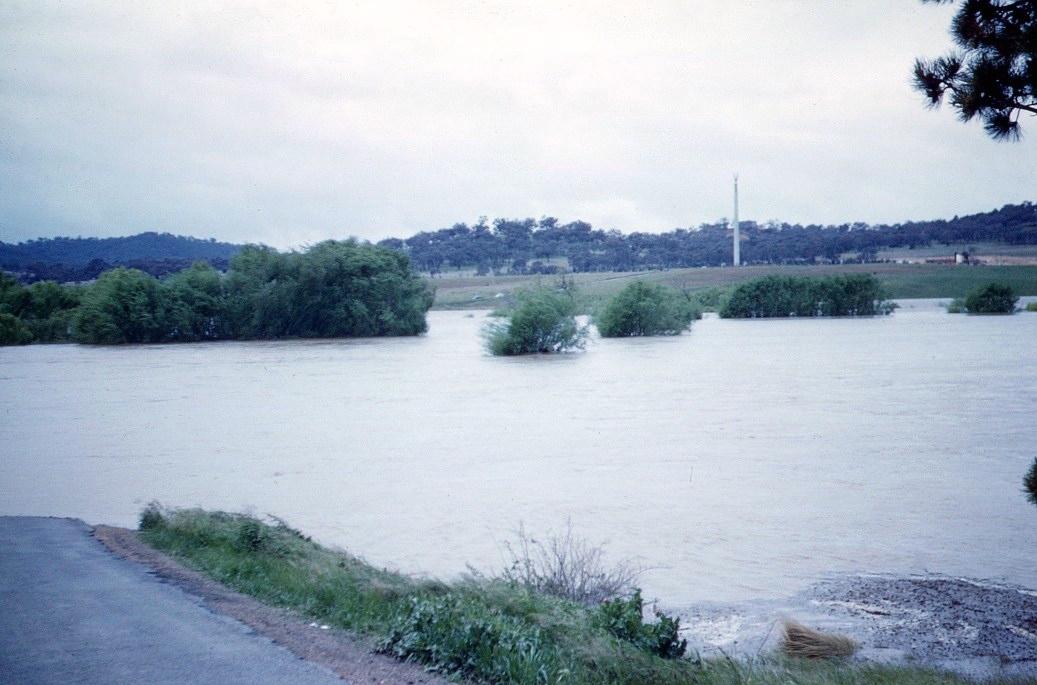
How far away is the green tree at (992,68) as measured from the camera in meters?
8.84

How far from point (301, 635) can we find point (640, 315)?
58.6m

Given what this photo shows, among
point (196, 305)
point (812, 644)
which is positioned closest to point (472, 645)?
point (812, 644)

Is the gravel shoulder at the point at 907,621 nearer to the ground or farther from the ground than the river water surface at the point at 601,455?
farther from the ground

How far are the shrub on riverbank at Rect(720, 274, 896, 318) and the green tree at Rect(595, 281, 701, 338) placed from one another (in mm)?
17934

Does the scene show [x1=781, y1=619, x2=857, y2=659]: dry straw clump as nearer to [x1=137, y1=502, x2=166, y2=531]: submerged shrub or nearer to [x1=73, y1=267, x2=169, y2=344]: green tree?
[x1=137, y1=502, x2=166, y2=531]: submerged shrub

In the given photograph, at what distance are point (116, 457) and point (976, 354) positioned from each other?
3596 cm

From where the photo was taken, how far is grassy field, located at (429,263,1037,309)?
87.9 m

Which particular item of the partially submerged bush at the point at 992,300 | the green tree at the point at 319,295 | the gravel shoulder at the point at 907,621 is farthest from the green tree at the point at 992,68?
the partially submerged bush at the point at 992,300

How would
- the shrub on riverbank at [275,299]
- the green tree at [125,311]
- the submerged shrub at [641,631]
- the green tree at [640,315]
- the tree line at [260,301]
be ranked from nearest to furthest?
1. the submerged shrub at [641,631]
2. the green tree at [640,315]
3. the green tree at [125,311]
4. the tree line at [260,301]
5. the shrub on riverbank at [275,299]

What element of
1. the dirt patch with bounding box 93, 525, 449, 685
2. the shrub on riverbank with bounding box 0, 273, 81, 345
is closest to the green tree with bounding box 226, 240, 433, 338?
the shrub on riverbank with bounding box 0, 273, 81, 345

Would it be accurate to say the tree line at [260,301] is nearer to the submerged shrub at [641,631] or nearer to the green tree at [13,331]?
the green tree at [13,331]

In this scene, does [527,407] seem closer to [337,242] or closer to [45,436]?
[45,436]

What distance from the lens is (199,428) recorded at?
A: 99.9 feet

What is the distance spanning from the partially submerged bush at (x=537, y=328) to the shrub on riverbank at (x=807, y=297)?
3153 cm
